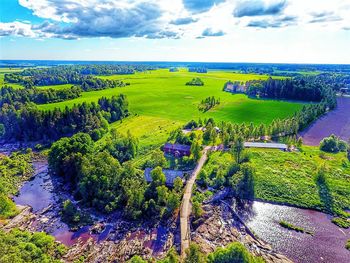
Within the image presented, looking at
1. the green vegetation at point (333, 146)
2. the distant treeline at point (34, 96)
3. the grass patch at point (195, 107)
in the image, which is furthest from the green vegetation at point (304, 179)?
the distant treeline at point (34, 96)

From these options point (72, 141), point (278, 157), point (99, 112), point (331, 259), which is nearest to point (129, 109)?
point (99, 112)

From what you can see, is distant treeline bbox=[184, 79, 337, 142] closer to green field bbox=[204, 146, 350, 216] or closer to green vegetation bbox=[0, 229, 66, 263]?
green field bbox=[204, 146, 350, 216]

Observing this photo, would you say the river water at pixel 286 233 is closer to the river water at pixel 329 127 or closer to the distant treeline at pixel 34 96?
the river water at pixel 329 127

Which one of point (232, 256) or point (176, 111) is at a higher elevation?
point (232, 256)

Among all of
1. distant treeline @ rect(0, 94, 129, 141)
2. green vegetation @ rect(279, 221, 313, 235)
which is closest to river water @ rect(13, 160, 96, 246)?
distant treeline @ rect(0, 94, 129, 141)

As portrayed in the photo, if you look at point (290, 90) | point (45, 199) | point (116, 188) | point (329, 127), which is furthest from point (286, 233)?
point (290, 90)

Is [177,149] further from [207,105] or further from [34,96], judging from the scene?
[34,96]
